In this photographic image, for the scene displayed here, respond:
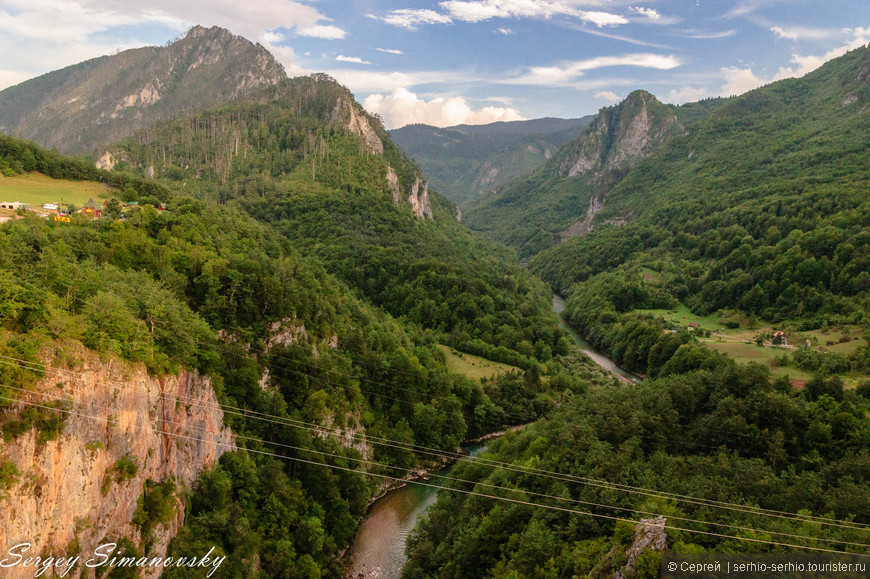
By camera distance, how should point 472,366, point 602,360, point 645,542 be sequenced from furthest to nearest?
point 602,360, point 472,366, point 645,542

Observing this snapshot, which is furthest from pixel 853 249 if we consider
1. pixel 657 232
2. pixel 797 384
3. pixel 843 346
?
pixel 657 232

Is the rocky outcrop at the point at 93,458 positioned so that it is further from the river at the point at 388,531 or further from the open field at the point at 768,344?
the open field at the point at 768,344

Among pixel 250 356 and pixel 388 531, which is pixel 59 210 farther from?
pixel 388 531

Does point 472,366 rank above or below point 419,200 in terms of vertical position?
below

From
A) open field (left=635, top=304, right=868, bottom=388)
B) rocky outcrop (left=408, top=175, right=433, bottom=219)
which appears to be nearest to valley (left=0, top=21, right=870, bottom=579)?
open field (left=635, top=304, right=868, bottom=388)

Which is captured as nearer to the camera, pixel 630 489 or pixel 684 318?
pixel 630 489

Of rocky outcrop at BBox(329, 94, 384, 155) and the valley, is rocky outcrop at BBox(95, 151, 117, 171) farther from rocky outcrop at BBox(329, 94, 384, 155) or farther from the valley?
rocky outcrop at BBox(329, 94, 384, 155)

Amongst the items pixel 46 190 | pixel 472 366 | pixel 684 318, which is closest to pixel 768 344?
pixel 684 318
